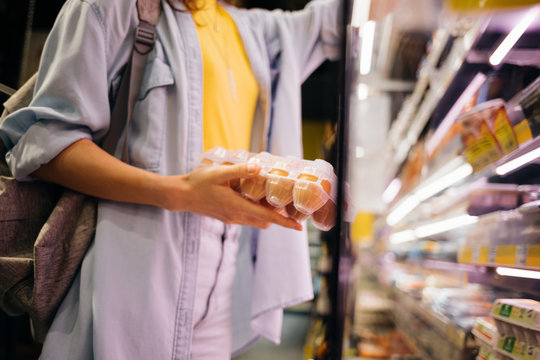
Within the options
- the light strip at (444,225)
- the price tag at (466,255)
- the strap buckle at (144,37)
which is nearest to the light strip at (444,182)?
the light strip at (444,225)

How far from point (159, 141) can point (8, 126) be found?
28 centimetres

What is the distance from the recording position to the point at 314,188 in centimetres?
59

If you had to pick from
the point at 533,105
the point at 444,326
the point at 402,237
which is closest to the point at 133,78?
the point at 533,105

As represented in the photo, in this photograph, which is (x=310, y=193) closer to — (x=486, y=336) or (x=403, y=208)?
(x=486, y=336)

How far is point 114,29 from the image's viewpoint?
729 mm

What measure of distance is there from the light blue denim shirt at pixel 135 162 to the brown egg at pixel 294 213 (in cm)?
19

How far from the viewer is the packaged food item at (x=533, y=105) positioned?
0.85m

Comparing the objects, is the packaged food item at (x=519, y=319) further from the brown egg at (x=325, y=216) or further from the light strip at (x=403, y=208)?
the light strip at (x=403, y=208)

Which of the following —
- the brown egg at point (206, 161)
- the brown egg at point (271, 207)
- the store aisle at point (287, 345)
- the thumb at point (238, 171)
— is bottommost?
the store aisle at point (287, 345)

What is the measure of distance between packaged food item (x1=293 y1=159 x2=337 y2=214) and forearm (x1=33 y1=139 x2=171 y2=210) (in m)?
0.27

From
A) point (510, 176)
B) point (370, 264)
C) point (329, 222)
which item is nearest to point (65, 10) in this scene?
point (329, 222)

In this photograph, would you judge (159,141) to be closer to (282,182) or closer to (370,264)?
(282,182)

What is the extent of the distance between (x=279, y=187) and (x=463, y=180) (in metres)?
1.27

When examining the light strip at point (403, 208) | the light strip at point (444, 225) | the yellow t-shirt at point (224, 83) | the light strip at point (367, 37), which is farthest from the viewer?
the light strip at point (403, 208)
